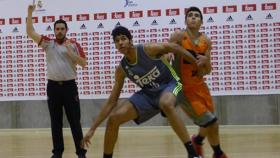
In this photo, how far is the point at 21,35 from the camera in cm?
1016

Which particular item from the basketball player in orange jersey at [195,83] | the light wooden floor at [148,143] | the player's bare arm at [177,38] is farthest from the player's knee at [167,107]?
the light wooden floor at [148,143]

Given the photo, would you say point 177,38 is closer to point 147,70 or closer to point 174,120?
point 147,70

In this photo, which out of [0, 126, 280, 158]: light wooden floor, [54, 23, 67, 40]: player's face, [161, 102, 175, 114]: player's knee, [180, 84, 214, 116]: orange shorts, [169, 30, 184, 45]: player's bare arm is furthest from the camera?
[0, 126, 280, 158]: light wooden floor

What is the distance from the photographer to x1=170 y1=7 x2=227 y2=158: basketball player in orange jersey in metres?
5.33

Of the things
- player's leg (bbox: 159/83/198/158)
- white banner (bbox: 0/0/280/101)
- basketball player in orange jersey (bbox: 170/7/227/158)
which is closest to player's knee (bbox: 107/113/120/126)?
player's leg (bbox: 159/83/198/158)

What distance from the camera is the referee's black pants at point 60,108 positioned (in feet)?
20.2

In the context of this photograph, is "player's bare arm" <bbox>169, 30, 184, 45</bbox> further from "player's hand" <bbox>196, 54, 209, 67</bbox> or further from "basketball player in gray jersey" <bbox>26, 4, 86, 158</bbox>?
"basketball player in gray jersey" <bbox>26, 4, 86, 158</bbox>

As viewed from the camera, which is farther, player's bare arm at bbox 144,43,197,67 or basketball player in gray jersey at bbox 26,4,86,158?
basketball player in gray jersey at bbox 26,4,86,158

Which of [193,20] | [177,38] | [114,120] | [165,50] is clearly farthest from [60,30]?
[114,120]

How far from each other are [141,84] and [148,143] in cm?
286

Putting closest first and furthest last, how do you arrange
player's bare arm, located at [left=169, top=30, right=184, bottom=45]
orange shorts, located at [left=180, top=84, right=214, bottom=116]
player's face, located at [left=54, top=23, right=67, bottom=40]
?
orange shorts, located at [left=180, top=84, right=214, bottom=116], player's bare arm, located at [left=169, top=30, right=184, bottom=45], player's face, located at [left=54, top=23, right=67, bottom=40]

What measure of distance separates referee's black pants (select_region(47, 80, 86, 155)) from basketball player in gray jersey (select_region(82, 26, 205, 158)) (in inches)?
48.0

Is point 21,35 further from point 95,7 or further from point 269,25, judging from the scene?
point 269,25

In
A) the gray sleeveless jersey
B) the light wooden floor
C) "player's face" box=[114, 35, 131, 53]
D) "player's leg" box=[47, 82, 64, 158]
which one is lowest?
the light wooden floor
